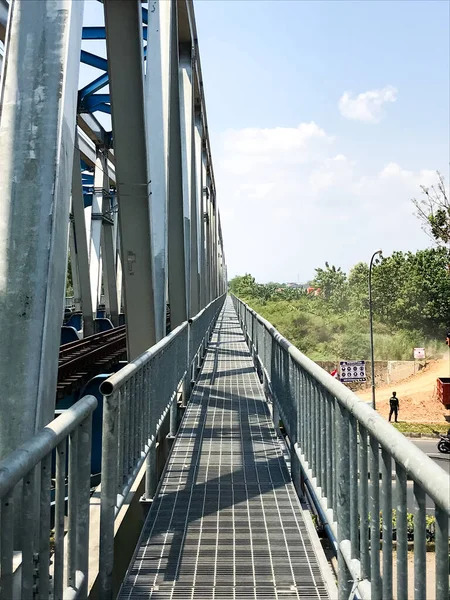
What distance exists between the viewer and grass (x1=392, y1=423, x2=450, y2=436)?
31.7 metres

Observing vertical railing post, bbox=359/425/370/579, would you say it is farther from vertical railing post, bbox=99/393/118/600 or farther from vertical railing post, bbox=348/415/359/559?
vertical railing post, bbox=99/393/118/600

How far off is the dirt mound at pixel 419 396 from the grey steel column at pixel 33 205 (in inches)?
1389

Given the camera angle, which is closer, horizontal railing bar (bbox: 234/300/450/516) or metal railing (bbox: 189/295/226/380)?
horizontal railing bar (bbox: 234/300/450/516)

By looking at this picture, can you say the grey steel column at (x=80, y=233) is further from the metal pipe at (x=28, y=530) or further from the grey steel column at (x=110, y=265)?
the metal pipe at (x=28, y=530)

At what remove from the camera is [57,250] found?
275 cm

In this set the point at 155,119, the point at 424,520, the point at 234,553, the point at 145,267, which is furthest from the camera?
the point at 155,119

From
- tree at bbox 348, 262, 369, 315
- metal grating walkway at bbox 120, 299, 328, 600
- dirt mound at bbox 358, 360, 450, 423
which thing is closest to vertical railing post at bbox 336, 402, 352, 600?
metal grating walkway at bbox 120, 299, 328, 600

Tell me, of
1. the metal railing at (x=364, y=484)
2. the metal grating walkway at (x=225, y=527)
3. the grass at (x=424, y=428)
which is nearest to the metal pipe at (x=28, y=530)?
the metal railing at (x=364, y=484)

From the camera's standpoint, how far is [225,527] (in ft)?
12.2

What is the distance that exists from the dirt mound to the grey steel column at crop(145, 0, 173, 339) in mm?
31729

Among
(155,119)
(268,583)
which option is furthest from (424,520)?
(155,119)

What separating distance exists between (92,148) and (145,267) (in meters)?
17.2

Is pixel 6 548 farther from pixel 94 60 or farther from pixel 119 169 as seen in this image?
pixel 94 60

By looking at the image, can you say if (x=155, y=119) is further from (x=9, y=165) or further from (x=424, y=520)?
(x=424, y=520)
